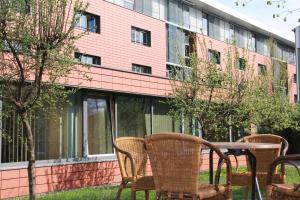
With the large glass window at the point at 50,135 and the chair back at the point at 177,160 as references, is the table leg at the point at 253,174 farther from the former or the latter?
the large glass window at the point at 50,135

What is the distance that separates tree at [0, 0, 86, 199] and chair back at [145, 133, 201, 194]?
276 centimetres

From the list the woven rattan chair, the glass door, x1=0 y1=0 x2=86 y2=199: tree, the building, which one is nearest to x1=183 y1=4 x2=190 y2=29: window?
the building

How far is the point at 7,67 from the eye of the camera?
7789mm

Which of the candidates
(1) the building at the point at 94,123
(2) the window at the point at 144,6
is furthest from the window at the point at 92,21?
(2) the window at the point at 144,6

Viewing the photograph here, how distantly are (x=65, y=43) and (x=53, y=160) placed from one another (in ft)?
15.5

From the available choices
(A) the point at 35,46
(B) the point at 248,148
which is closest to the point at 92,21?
(A) the point at 35,46

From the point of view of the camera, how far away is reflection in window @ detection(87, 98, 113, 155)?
1264 centimetres

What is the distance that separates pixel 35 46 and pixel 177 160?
331 cm

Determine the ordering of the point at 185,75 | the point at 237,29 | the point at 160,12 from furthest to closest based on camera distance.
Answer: the point at 237,29
the point at 160,12
the point at 185,75

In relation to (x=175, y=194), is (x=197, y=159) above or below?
above

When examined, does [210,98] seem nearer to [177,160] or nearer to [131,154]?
[131,154]

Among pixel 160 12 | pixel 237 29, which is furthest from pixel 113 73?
pixel 237 29

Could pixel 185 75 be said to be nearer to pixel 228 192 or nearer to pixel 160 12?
pixel 228 192

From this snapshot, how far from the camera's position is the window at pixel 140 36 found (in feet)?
Result: 89.0
